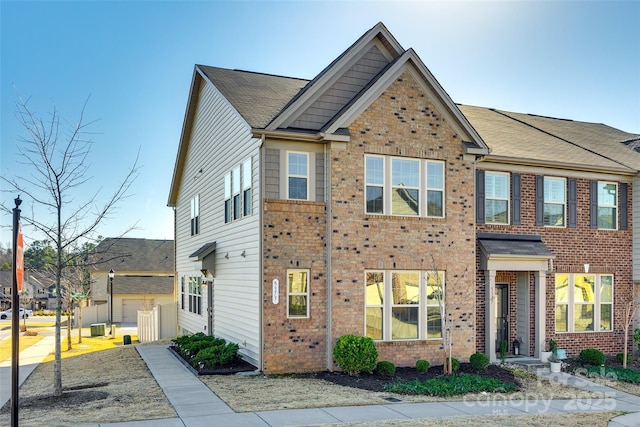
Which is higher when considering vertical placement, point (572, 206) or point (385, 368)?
point (572, 206)

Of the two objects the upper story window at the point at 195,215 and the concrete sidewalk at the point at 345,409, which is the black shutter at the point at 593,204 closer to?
the concrete sidewalk at the point at 345,409

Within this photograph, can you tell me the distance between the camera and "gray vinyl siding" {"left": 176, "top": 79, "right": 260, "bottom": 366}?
16.1 meters

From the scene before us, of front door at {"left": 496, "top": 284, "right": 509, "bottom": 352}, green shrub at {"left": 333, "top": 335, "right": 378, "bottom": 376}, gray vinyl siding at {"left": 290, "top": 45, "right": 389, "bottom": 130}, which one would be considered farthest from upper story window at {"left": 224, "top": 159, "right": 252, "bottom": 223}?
front door at {"left": 496, "top": 284, "right": 509, "bottom": 352}

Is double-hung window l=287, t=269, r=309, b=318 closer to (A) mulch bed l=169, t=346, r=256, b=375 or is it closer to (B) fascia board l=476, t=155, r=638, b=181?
(A) mulch bed l=169, t=346, r=256, b=375

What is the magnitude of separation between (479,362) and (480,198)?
491 cm

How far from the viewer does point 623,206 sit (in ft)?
66.9

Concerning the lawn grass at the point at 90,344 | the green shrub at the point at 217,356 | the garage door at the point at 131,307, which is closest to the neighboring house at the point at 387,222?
the green shrub at the point at 217,356

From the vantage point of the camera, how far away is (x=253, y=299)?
16.0 m

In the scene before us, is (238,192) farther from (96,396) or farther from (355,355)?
(96,396)

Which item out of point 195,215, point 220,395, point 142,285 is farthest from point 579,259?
point 142,285

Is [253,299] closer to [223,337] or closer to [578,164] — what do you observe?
[223,337]

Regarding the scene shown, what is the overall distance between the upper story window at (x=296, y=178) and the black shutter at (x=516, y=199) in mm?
6858

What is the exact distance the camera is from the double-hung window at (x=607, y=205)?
794 inches

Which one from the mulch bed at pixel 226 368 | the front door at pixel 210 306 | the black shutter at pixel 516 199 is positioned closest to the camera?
the mulch bed at pixel 226 368
